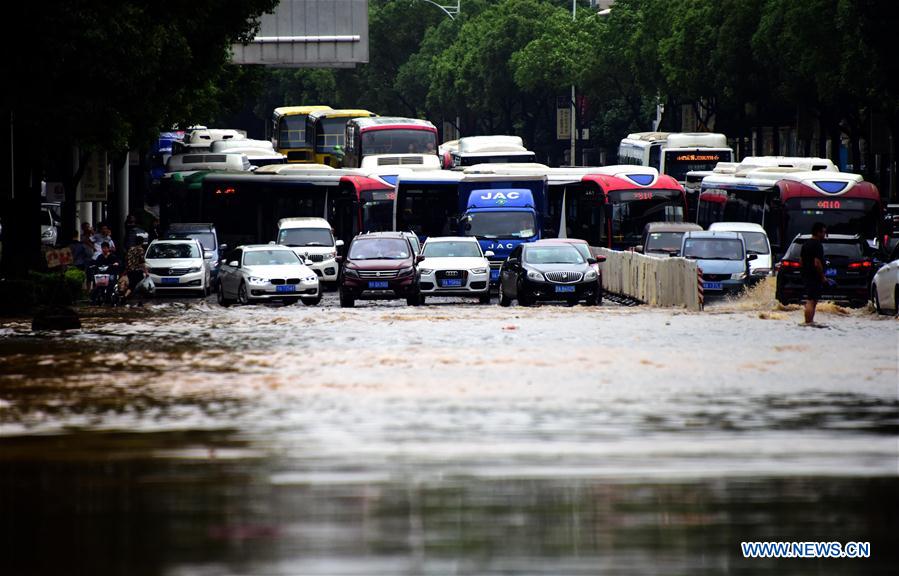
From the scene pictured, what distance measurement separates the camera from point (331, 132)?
76.5 metres

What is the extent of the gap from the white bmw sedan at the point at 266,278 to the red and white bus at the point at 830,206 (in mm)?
13446

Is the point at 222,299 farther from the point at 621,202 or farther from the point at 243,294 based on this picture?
the point at 621,202

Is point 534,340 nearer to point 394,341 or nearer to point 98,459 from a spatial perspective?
point 394,341

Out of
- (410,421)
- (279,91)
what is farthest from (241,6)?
(279,91)

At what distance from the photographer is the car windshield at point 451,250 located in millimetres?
41125

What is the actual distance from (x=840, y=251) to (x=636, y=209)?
49.8ft

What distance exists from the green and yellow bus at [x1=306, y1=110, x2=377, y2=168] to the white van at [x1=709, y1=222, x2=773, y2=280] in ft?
105

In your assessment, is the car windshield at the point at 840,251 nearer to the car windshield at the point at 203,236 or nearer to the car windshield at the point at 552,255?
the car windshield at the point at 552,255

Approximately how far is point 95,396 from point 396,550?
9118 mm

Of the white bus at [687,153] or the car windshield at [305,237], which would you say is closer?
the car windshield at [305,237]

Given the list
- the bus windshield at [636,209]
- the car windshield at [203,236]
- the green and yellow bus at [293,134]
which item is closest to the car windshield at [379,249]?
the car windshield at [203,236]

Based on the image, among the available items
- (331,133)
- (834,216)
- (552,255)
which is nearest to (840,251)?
(552,255)

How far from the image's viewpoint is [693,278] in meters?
35.6

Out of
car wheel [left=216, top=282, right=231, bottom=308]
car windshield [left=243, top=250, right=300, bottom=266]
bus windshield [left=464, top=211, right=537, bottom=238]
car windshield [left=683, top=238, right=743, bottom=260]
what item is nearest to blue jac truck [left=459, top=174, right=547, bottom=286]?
bus windshield [left=464, top=211, right=537, bottom=238]
